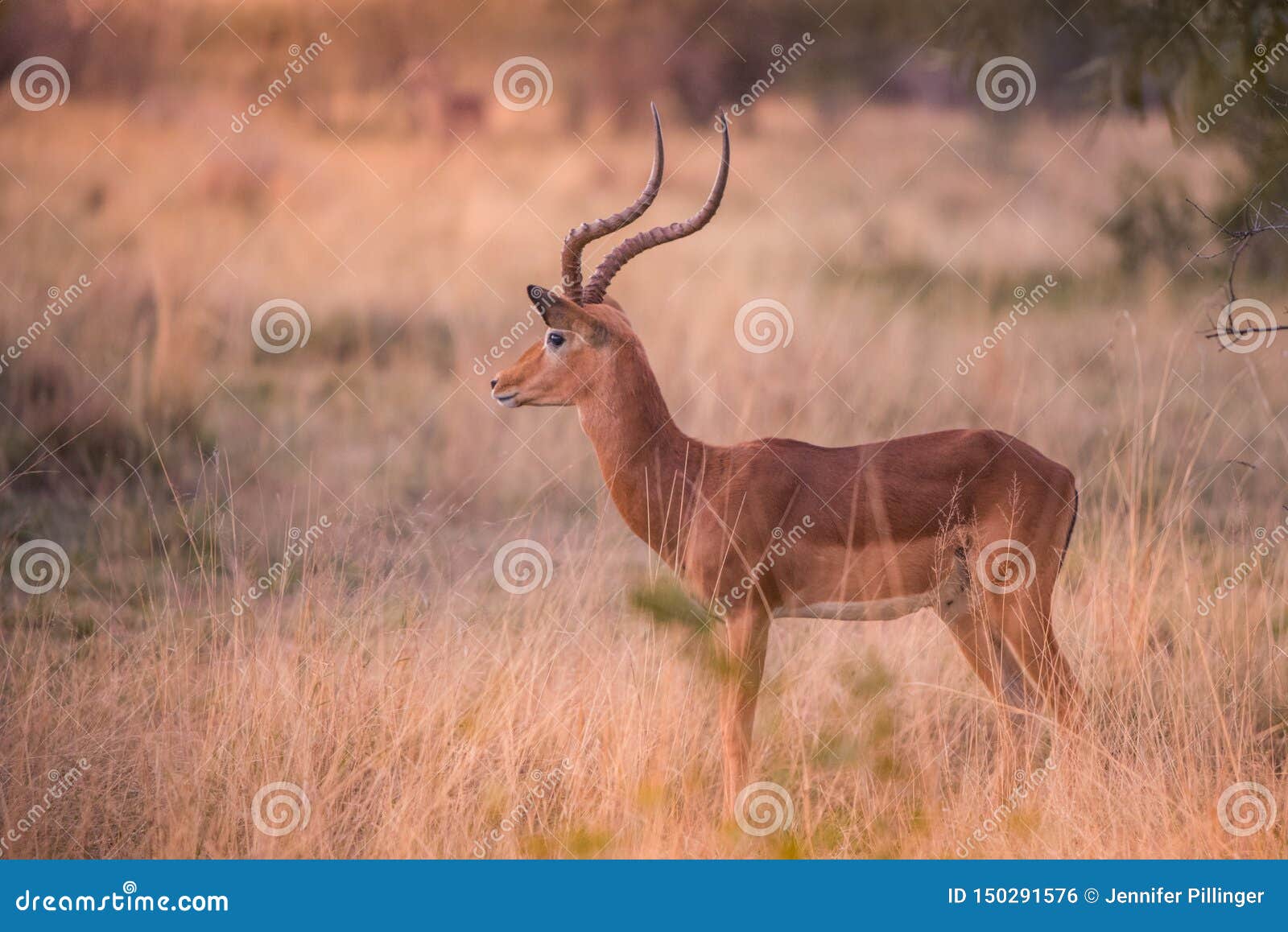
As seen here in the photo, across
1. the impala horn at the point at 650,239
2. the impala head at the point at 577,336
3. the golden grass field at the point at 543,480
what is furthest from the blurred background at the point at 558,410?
the impala horn at the point at 650,239

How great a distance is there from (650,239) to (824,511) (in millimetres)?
1308

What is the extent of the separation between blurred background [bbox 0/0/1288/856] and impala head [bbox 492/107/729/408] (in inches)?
43.1

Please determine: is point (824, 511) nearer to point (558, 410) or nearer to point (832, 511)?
point (832, 511)

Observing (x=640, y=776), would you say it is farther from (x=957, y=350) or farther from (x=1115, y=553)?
(x=957, y=350)

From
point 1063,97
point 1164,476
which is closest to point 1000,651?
point 1164,476

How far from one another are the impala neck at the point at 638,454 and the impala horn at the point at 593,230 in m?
0.36

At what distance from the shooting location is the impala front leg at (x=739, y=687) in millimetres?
5562

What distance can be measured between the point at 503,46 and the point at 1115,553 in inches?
431

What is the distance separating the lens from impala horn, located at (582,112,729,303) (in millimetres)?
5723

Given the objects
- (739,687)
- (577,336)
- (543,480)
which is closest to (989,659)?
(739,687)

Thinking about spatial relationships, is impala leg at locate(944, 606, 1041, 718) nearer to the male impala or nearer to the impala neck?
the male impala

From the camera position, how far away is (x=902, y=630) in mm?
7445

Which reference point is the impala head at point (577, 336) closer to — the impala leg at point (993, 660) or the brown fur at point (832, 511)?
the brown fur at point (832, 511)

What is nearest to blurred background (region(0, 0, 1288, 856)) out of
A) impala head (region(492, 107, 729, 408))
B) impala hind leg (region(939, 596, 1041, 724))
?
impala hind leg (region(939, 596, 1041, 724))
